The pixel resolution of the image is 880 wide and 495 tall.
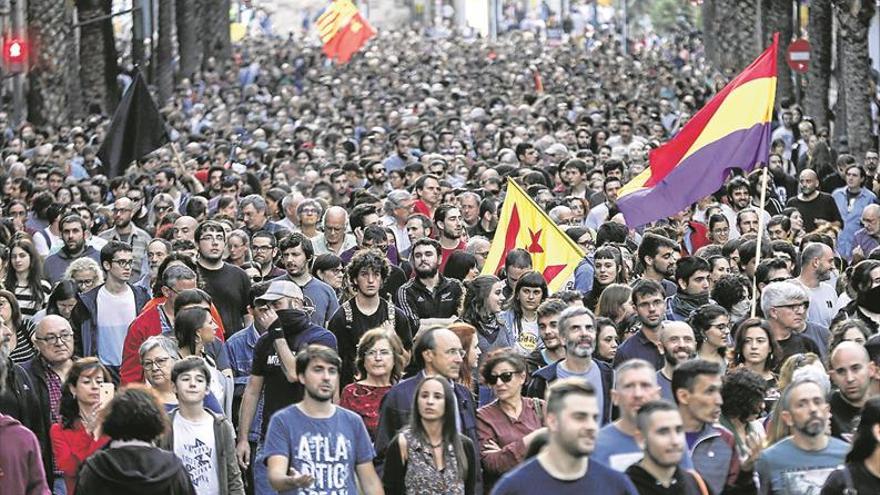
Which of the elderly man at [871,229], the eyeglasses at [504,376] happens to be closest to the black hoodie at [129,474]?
the eyeglasses at [504,376]

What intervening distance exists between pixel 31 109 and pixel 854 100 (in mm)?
13594

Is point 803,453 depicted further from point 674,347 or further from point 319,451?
point 319,451

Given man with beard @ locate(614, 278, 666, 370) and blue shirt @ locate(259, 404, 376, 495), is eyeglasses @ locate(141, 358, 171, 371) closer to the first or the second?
blue shirt @ locate(259, 404, 376, 495)

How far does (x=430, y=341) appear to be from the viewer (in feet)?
36.3

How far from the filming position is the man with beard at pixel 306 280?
14.0m

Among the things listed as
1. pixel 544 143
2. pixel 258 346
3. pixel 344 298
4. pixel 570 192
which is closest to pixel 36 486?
pixel 258 346

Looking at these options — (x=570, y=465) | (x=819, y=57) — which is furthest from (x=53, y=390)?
(x=819, y=57)

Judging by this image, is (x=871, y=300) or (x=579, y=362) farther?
(x=871, y=300)

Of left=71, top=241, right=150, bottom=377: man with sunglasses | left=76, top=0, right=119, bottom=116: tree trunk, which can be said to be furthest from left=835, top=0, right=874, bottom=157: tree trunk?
left=76, top=0, right=119, bottom=116: tree trunk

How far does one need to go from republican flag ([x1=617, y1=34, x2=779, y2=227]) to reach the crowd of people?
321mm

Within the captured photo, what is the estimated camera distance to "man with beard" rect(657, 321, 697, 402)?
11.0 metres

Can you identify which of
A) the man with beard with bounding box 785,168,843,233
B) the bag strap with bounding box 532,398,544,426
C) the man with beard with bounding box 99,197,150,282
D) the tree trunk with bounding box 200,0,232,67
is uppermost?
the bag strap with bounding box 532,398,544,426

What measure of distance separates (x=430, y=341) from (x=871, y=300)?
305 centimetres

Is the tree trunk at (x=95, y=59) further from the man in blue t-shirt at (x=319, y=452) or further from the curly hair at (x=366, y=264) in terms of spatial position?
the man in blue t-shirt at (x=319, y=452)
